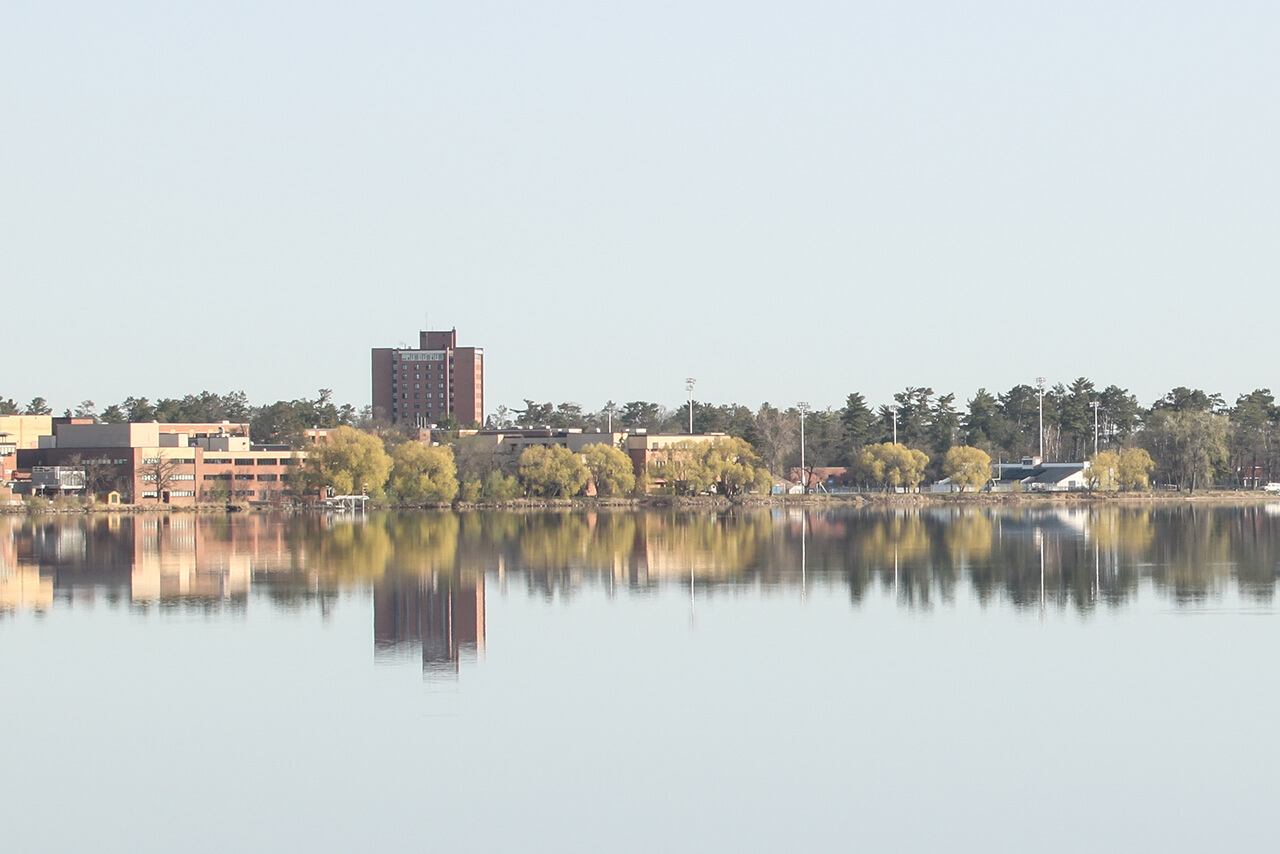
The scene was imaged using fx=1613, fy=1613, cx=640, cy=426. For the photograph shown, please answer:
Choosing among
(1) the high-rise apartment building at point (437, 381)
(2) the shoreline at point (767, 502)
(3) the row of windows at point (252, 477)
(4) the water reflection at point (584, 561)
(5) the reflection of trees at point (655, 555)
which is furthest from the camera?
(1) the high-rise apartment building at point (437, 381)

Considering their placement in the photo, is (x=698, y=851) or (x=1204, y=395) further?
(x=1204, y=395)

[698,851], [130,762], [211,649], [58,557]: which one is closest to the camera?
[698,851]

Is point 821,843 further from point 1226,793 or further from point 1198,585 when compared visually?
point 1198,585

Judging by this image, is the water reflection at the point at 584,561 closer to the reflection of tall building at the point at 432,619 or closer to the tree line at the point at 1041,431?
the reflection of tall building at the point at 432,619

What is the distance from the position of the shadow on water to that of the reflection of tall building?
0.07 m

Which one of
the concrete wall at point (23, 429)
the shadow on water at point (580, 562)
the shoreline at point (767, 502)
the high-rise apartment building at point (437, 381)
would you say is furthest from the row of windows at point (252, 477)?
the high-rise apartment building at point (437, 381)

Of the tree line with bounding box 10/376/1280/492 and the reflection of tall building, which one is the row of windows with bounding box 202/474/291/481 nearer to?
the tree line with bounding box 10/376/1280/492

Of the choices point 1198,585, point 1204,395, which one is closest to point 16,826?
point 1198,585

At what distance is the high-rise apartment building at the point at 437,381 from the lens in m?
189

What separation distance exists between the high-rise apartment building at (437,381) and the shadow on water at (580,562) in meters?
107

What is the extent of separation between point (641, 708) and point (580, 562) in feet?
88.9

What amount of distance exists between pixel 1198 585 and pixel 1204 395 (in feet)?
341

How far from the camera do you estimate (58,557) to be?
54344mm

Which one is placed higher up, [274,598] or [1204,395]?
[1204,395]
